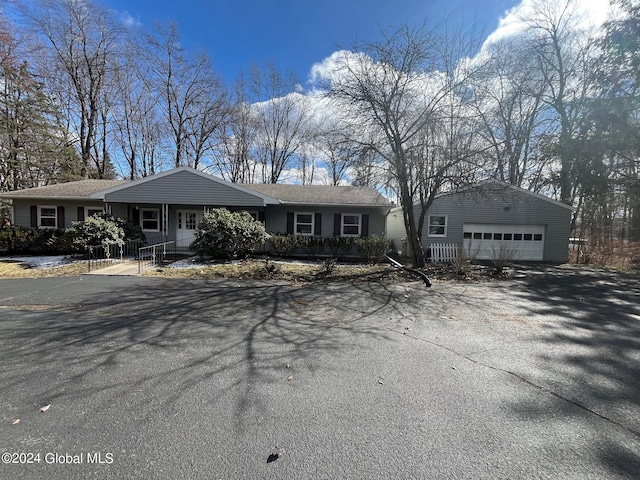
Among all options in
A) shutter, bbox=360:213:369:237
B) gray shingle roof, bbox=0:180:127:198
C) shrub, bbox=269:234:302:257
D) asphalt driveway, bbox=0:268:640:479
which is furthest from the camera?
shutter, bbox=360:213:369:237

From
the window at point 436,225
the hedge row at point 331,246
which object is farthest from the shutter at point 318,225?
the window at point 436,225

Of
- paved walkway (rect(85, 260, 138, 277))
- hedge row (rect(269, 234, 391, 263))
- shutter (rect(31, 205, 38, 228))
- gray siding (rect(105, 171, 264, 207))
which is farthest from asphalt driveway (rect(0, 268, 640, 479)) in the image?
shutter (rect(31, 205, 38, 228))

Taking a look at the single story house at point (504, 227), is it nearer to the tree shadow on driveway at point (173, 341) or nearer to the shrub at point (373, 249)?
the shrub at point (373, 249)

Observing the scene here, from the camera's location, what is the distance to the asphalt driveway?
200 cm

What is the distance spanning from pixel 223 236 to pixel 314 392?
9749 millimetres

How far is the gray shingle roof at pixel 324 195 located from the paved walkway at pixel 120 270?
6753 mm

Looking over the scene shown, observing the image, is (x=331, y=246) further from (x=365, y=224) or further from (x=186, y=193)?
(x=186, y=193)

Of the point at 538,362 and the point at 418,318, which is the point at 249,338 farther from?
the point at 538,362

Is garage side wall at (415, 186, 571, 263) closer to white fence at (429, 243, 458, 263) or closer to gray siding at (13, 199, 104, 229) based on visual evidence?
white fence at (429, 243, 458, 263)

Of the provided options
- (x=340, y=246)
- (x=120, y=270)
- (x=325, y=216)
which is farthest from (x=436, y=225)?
(x=120, y=270)

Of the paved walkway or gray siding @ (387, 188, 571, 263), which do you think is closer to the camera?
the paved walkway

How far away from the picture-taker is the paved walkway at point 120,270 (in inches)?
369

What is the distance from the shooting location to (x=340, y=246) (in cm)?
1401

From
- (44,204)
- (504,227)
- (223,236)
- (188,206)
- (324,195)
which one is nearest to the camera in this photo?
(223,236)
